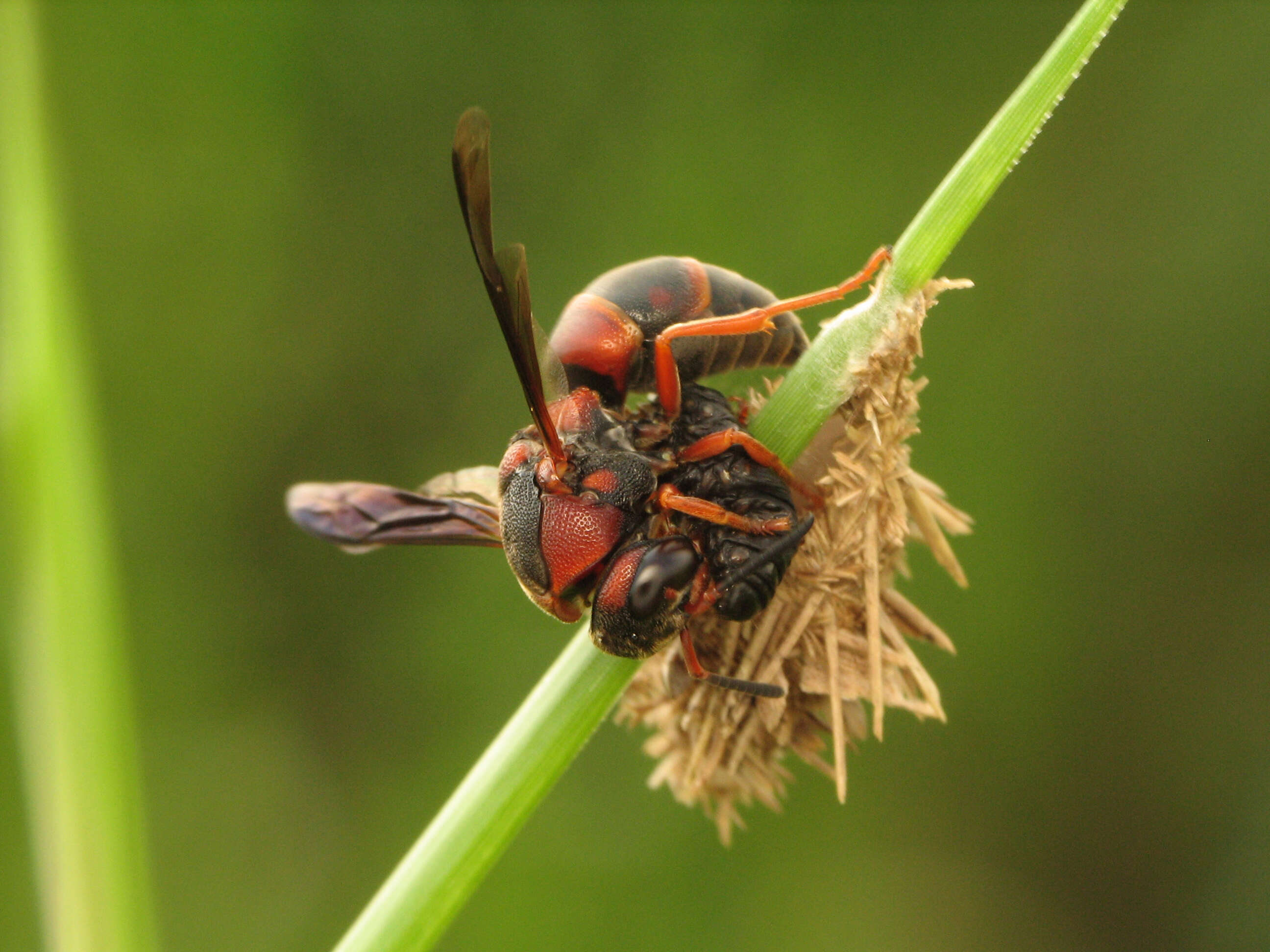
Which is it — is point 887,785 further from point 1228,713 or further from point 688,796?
point 688,796

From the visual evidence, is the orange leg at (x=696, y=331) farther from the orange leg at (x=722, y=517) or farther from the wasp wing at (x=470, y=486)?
the wasp wing at (x=470, y=486)

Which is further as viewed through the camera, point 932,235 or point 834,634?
point 834,634

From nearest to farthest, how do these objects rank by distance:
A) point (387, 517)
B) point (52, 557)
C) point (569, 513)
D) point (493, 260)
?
point (493, 260)
point (569, 513)
point (52, 557)
point (387, 517)

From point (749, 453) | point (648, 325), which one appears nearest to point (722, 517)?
point (749, 453)

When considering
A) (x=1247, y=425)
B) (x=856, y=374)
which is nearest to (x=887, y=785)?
(x=1247, y=425)

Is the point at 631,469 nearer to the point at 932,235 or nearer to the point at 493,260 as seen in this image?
the point at 493,260

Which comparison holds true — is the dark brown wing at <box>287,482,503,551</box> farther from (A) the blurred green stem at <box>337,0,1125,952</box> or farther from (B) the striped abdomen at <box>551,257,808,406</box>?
(A) the blurred green stem at <box>337,0,1125,952</box>

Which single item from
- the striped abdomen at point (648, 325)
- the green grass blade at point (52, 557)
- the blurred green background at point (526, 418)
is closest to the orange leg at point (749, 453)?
the striped abdomen at point (648, 325)
